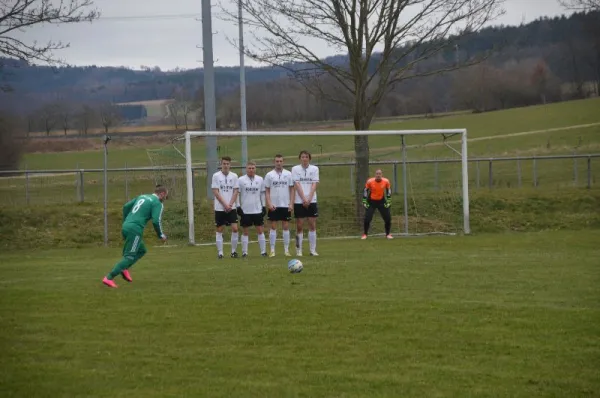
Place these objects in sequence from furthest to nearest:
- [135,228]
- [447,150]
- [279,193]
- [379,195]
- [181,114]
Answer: [447,150]
[181,114]
[379,195]
[279,193]
[135,228]

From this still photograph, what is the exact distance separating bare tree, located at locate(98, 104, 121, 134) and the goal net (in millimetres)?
6512

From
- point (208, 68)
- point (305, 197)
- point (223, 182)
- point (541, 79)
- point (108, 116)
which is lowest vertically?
point (305, 197)

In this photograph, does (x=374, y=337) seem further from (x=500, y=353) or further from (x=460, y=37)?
(x=460, y=37)

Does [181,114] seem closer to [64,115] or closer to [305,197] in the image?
[64,115]

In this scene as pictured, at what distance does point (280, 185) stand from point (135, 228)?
6.17 meters

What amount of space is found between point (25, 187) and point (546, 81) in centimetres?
5111

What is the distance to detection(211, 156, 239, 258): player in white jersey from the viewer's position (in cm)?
2014

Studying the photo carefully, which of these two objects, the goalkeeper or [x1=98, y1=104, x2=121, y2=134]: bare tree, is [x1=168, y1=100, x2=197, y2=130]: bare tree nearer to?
[x1=98, y1=104, x2=121, y2=134]: bare tree

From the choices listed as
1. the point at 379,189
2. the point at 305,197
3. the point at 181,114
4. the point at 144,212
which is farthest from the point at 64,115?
the point at 144,212

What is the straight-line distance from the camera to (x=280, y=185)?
67.4 ft

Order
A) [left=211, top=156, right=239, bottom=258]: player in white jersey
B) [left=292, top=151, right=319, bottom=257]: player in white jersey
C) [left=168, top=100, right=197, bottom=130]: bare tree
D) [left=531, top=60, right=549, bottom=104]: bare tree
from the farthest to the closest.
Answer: [left=531, top=60, right=549, bottom=104]: bare tree < [left=168, top=100, right=197, bottom=130]: bare tree < [left=292, top=151, right=319, bottom=257]: player in white jersey < [left=211, top=156, right=239, bottom=258]: player in white jersey

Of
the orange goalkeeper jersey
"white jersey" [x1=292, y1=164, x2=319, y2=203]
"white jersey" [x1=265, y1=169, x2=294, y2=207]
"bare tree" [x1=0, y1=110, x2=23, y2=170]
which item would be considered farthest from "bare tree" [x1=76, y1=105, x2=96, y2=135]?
"white jersey" [x1=292, y1=164, x2=319, y2=203]

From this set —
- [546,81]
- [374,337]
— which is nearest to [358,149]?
[374,337]

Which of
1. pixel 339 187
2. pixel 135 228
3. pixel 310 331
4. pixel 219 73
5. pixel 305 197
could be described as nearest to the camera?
pixel 310 331
